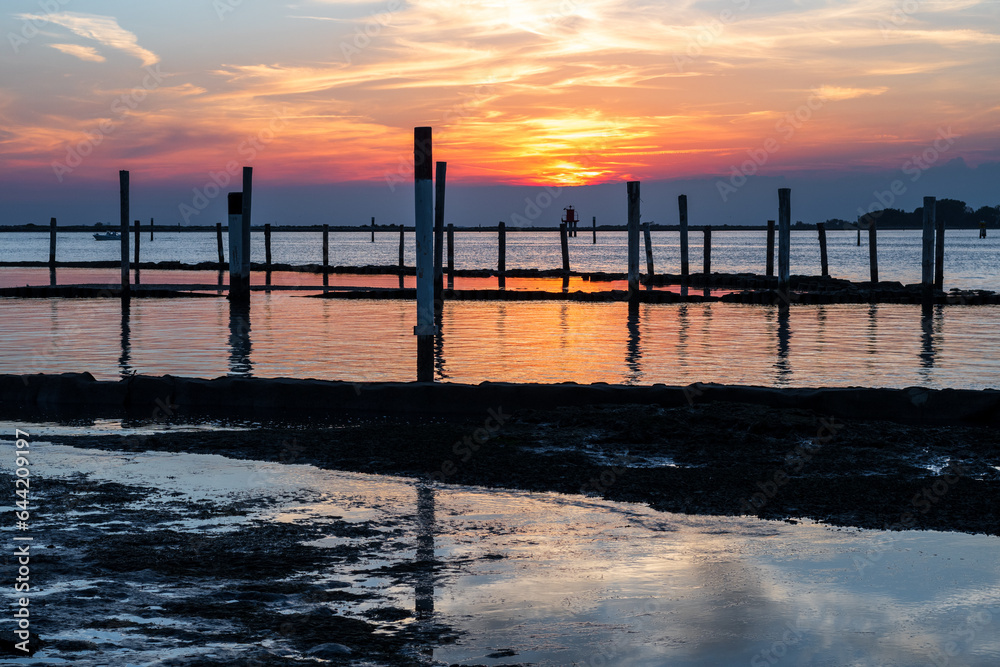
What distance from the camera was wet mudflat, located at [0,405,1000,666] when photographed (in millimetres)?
3789

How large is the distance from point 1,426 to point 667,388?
20.1 ft

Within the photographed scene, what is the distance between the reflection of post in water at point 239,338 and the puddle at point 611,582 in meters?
8.10

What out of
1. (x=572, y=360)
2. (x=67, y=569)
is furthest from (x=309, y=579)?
(x=572, y=360)

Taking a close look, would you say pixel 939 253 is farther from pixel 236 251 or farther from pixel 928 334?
pixel 236 251

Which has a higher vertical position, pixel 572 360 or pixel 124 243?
pixel 124 243

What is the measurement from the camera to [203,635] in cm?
378

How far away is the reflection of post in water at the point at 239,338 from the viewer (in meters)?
14.4

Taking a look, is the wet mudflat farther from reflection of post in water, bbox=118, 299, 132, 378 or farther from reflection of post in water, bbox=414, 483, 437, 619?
reflection of post in water, bbox=118, 299, 132, 378

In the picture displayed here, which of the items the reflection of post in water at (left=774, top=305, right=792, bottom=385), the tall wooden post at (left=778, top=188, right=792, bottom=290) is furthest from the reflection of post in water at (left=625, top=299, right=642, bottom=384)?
the tall wooden post at (left=778, top=188, right=792, bottom=290)

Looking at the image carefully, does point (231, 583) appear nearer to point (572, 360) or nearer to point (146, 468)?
point (146, 468)

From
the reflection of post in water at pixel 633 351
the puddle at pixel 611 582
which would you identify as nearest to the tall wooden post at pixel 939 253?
the reflection of post in water at pixel 633 351

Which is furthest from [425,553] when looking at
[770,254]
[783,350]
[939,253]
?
[770,254]

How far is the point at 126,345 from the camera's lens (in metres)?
17.4

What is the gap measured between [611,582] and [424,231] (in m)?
6.59
